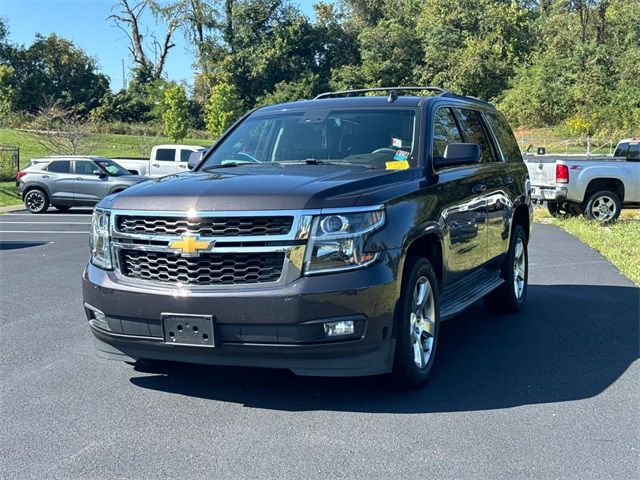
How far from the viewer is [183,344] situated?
417 cm

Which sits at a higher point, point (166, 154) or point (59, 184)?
point (166, 154)

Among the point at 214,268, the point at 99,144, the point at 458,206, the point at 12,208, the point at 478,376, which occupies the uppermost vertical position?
the point at 99,144

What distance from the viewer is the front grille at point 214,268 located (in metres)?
4.09

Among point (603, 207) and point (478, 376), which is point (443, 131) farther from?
point (603, 207)

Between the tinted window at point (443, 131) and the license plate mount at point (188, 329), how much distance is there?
89.8 inches

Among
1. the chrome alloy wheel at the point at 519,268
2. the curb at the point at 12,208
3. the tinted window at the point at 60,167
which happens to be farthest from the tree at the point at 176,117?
the chrome alloy wheel at the point at 519,268

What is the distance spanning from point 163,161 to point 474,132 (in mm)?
20091

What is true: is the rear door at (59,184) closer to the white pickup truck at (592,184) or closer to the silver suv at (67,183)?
the silver suv at (67,183)

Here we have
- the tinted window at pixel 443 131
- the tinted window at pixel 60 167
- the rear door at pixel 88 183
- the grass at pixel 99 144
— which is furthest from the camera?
the grass at pixel 99 144

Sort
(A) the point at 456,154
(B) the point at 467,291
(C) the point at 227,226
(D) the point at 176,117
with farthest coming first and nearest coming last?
(D) the point at 176,117 → (B) the point at 467,291 → (A) the point at 456,154 → (C) the point at 227,226

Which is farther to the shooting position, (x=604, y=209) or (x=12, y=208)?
(x=12, y=208)

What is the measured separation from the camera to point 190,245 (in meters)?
4.15

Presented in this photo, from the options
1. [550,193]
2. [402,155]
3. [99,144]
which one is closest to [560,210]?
[550,193]

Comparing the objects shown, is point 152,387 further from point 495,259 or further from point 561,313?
point 561,313
